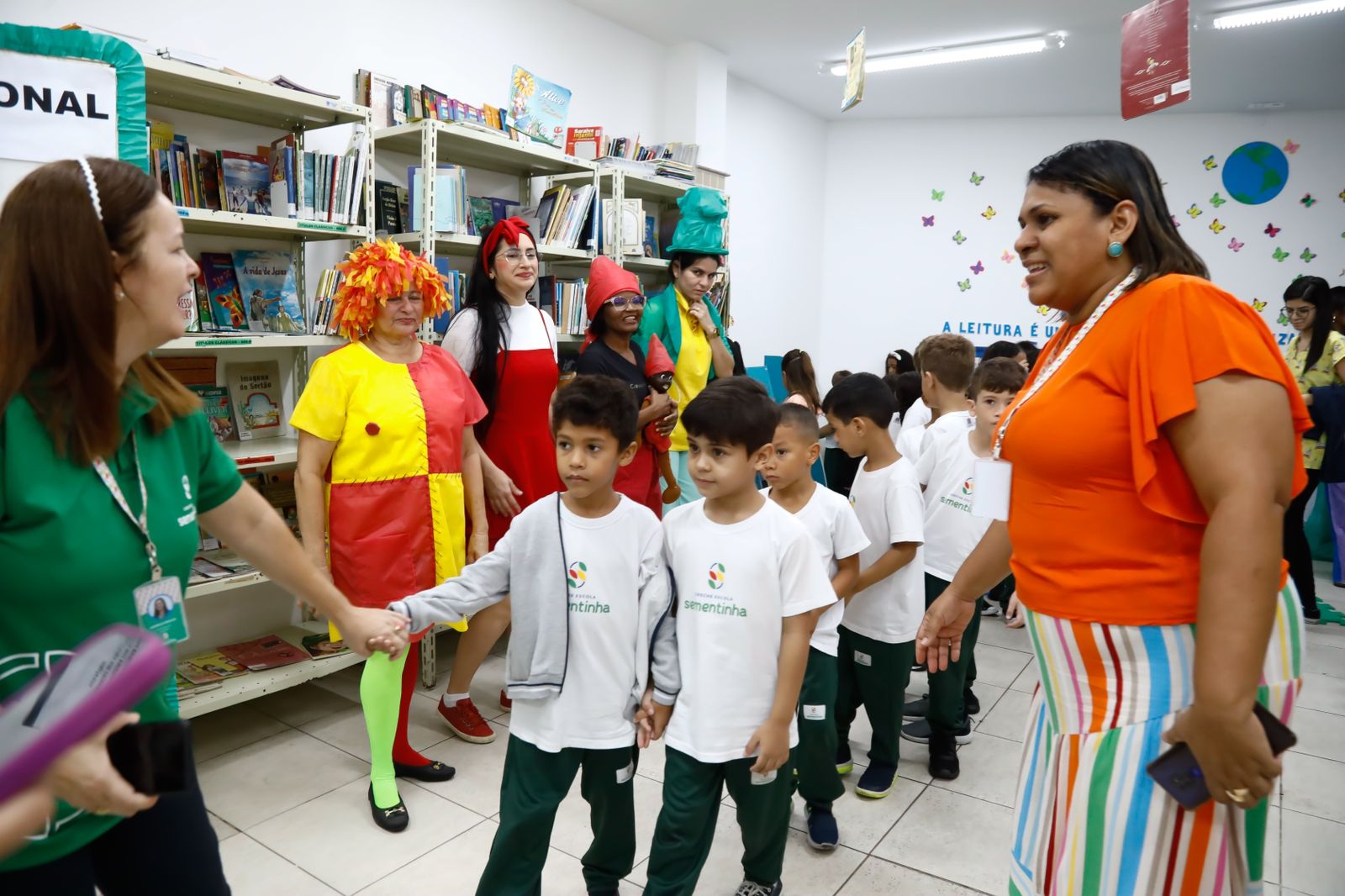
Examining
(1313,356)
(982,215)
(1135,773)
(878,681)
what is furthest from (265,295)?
(982,215)

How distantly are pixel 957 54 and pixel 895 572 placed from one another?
450 centimetres

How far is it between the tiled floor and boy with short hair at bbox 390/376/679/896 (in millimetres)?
556

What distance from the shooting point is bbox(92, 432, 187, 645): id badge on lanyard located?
3.80 feet

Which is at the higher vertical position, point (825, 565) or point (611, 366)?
point (611, 366)

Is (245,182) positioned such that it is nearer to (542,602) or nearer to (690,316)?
(690,316)

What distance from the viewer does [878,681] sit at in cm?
258

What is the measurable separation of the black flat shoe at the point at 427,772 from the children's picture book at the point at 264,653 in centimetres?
67

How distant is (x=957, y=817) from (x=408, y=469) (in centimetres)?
194

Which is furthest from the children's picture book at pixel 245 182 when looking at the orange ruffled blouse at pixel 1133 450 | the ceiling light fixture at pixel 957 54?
the ceiling light fixture at pixel 957 54

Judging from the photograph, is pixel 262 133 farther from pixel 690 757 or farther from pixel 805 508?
pixel 690 757

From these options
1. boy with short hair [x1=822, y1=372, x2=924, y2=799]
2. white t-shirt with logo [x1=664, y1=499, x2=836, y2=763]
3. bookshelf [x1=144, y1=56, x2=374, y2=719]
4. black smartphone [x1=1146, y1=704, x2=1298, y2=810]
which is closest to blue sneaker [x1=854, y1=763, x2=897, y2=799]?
boy with short hair [x1=822, y1=372, x2=924, y2=799]

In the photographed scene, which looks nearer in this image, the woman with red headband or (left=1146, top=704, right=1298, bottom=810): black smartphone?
(left=1146, top=704, right=1298, bottom=810): black smartphone

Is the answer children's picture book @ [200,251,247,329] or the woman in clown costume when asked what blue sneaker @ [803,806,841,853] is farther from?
children's picture book @ [200,251,247,329]

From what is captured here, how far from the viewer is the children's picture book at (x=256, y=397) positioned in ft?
10.9
